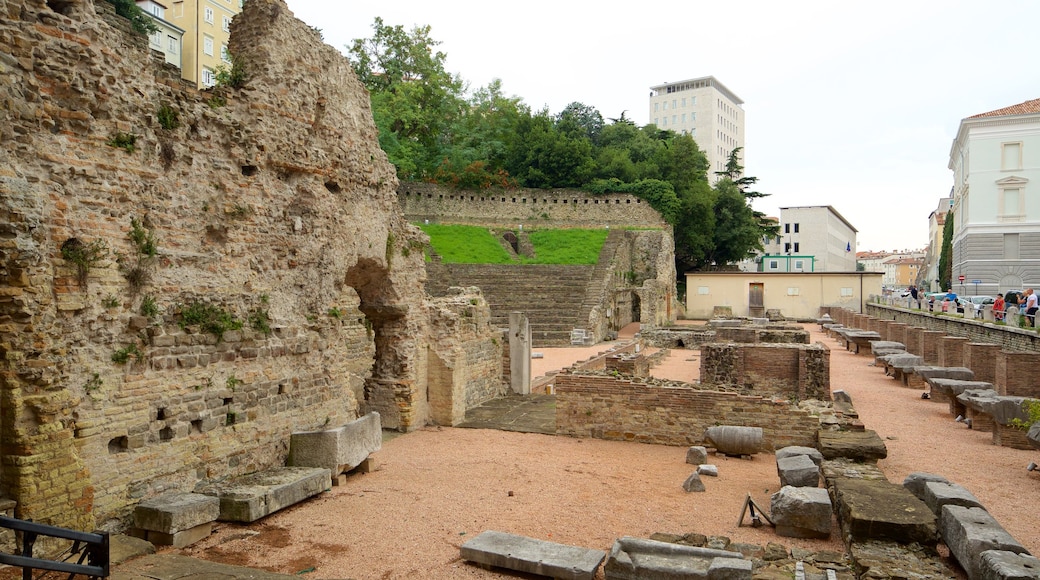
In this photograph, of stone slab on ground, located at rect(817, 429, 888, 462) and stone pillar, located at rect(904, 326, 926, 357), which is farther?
stone pillar, located at rect(904, 326, 926, 357)

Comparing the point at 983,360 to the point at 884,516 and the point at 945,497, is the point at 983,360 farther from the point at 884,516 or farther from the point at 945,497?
the point at 884,516

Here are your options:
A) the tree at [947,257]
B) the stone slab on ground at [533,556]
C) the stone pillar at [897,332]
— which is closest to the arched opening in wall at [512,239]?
the stone pillar at [897,332]

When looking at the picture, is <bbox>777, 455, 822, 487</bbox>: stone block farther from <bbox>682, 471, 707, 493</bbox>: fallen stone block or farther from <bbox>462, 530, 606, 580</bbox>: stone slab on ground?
<bbox>462, 530, 606, 580</bbox>: stone slab on ground

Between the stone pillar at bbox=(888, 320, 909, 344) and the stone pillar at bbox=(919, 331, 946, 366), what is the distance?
2.15 metres

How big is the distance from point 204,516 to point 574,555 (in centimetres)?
366

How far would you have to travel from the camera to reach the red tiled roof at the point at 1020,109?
118ft

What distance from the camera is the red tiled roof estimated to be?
36103mm

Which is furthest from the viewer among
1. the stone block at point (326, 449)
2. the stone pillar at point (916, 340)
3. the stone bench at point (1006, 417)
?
the stone pillar at point (916, 340)

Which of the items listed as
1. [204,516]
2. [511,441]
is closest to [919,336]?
[511,441]

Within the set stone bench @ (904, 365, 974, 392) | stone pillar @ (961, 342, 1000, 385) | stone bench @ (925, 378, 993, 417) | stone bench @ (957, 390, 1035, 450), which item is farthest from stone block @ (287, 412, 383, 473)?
stone pillar @ (961, 342, 1000, 385)

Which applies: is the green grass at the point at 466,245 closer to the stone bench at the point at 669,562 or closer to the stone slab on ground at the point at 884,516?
the stone slab on ground at the point at 884,516

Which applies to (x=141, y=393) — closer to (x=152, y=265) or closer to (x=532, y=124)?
(x=152, y=265)

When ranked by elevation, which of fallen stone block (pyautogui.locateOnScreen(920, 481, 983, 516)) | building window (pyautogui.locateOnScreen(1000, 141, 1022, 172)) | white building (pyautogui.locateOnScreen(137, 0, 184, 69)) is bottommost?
fallen stone block (pyautogui.locateOnScreen(920, 481, 983, 516))

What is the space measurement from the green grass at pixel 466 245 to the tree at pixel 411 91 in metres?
4.92
